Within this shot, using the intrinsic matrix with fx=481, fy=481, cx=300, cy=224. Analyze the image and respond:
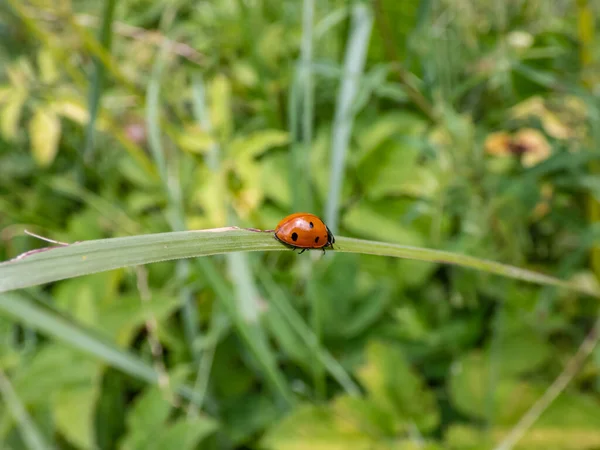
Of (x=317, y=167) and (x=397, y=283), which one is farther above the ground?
(x=317, y=167)

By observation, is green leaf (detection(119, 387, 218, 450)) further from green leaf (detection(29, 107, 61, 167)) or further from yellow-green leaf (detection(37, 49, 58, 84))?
yellow-green leaf (detection(37, 49, 58, 84))

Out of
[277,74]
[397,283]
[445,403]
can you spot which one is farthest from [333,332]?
[277,74]

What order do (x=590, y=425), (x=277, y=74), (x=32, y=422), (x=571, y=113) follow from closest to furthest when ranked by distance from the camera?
(x=590, y=425)
(x=32, y=422)
(x=571, y=113)
(x=277, y=74)

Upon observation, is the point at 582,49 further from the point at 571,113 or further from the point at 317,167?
the point at 317,167

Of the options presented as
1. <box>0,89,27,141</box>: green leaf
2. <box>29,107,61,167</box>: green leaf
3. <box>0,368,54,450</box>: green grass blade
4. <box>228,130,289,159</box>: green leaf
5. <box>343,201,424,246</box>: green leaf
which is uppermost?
<box>0,89,27,141</box>: green leaf

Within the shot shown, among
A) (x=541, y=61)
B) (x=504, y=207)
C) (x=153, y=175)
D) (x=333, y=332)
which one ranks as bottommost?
(x=333, y=332)

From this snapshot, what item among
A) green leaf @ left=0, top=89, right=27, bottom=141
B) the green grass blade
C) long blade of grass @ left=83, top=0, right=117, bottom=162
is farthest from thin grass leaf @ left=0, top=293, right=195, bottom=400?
green leaf @ left=0, top=89, right=27, bottom=141

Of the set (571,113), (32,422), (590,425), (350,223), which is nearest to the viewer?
(590,425)
